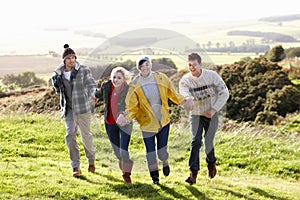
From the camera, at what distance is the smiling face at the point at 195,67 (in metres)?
5.98

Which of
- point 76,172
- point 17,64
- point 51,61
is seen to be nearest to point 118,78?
point 76,172

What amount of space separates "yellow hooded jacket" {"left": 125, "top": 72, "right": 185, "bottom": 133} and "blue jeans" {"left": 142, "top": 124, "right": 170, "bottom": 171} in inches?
3.0

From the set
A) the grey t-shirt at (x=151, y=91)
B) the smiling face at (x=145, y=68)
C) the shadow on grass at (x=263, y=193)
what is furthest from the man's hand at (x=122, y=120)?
the shadow on grass at (x=263, y=193)

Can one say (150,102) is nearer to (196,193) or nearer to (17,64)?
(196,193)

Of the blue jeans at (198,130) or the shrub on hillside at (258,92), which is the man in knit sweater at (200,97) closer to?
the blue jeans at (198,130)

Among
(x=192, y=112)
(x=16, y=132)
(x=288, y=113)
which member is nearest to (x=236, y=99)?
(x=288, y=113)

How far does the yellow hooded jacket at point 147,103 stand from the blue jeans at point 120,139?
1.24 feet

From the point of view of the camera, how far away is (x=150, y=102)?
5.74 meters

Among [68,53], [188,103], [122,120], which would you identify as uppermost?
[68,53]

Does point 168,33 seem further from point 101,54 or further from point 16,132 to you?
point 16,132

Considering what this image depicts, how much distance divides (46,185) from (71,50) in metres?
1.91

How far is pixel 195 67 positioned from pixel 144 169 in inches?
63.9

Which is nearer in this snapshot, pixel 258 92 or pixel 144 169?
pixel 144 169

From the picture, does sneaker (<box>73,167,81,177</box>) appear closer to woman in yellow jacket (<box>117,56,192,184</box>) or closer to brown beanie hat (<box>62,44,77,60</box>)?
woman in yellow jacket (<box>117,56,192,184</box>)
